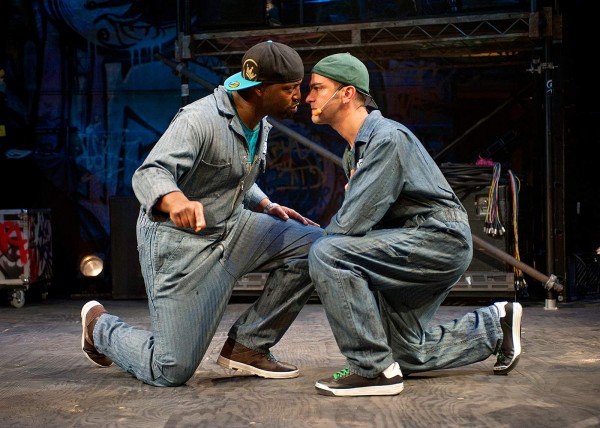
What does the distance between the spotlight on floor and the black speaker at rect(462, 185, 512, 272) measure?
12.1ft

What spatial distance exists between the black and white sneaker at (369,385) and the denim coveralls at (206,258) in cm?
54

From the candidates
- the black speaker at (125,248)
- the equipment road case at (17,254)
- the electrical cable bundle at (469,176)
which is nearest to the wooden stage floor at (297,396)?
the electrical cable bundle at (469,176)

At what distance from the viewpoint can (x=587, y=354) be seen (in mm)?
4418

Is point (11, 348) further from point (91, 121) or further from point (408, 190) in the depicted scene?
point (91, 121)

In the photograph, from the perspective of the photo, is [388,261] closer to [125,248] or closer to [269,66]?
[269,66]

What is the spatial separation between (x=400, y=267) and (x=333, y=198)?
557 centimetres

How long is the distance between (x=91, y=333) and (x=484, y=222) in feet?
13.3

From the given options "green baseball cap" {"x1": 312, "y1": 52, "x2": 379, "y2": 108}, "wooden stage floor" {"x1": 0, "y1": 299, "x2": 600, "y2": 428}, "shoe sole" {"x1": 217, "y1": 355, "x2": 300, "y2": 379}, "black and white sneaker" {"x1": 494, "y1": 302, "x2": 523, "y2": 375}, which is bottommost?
"wooden stage floor" {"x1": 0, "y1": 299, "x2": 600, "y2": 428}

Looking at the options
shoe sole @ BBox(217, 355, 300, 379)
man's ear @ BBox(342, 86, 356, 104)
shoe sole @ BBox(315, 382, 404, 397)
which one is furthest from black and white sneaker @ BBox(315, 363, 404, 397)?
man's ear @ BBox(342, 86, 356, 104)

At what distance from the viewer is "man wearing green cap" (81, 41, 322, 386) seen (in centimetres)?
353

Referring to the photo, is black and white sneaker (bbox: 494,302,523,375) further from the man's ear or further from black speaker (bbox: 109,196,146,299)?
black speaker (bbox: 109,196,146,299)

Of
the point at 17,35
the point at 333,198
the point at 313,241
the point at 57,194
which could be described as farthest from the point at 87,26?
the point at 313,241

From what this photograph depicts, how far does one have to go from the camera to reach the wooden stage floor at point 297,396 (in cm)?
296

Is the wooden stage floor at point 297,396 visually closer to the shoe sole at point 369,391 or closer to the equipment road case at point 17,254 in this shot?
the shoe sole at point 369,391
